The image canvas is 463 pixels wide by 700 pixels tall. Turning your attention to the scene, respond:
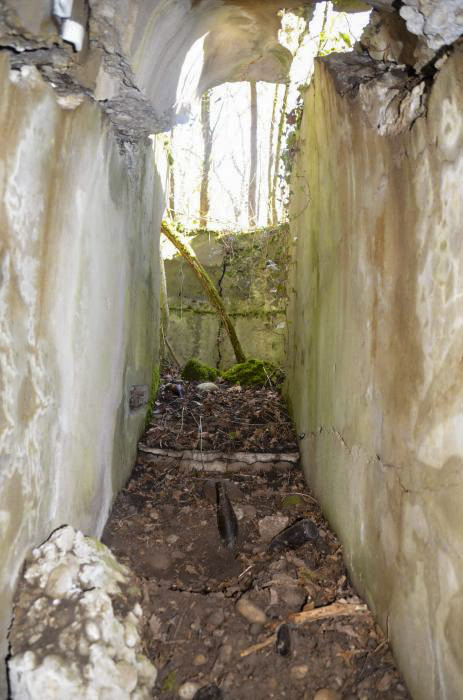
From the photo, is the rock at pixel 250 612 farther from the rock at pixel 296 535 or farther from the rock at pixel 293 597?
the rock at pixel 296 535

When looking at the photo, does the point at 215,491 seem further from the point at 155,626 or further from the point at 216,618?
the point at 155,626

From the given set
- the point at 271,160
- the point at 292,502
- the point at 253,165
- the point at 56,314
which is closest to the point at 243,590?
the point at 292,502

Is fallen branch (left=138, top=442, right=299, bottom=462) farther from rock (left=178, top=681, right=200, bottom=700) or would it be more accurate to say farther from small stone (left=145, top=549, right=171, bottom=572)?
rock (left=178, top=681, right=200, bottom=700)

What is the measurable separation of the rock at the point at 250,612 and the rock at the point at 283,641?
11 cm

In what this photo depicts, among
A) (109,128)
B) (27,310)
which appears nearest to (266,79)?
(109,128)

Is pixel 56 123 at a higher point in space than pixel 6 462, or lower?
higher

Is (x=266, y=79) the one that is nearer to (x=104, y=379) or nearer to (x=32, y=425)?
(x=104, y=379)

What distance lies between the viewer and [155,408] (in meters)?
4.85

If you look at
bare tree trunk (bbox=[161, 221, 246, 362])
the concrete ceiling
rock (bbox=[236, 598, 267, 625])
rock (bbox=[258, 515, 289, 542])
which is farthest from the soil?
the concrete ceiling

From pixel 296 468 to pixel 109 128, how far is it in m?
2.84

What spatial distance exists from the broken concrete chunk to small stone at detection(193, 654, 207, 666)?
18cm

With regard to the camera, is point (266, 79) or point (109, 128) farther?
point (266, 79)

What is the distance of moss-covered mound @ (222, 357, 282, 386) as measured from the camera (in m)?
6.16

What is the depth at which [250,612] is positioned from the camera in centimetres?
A: 210
